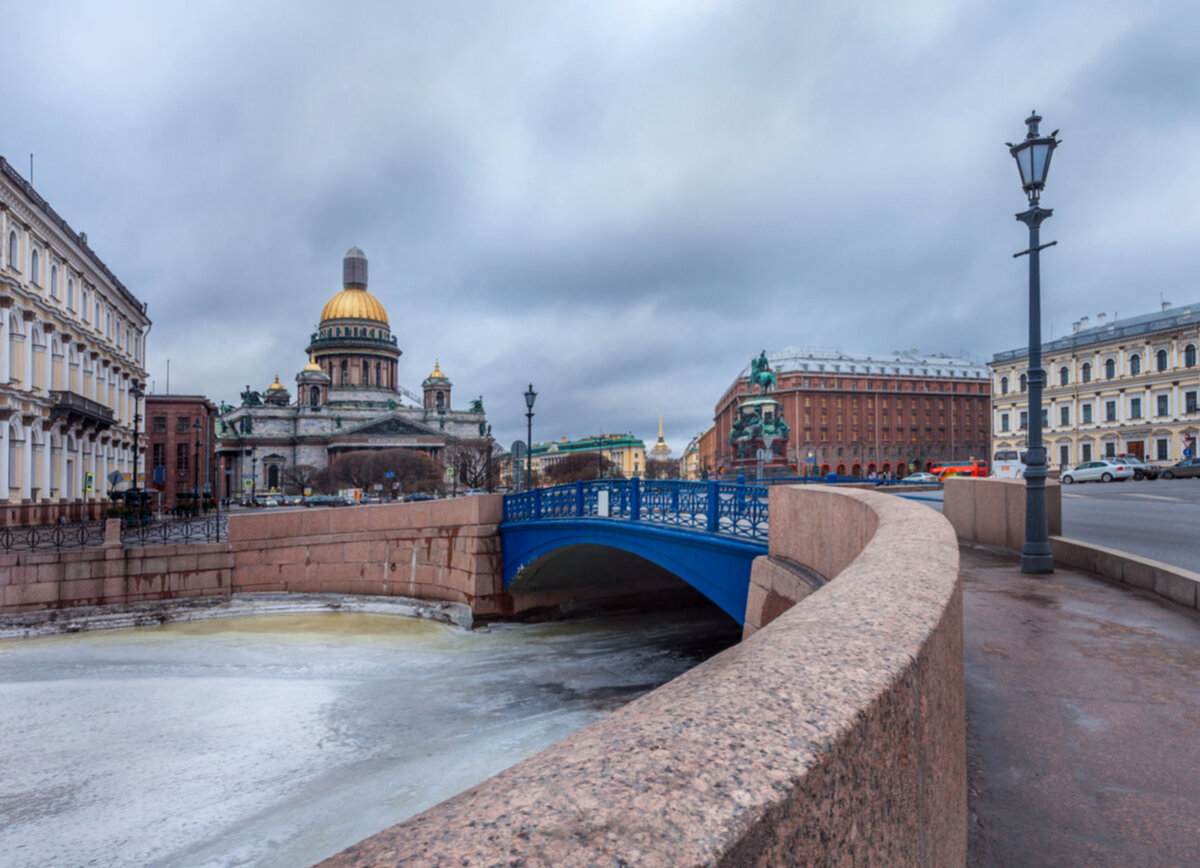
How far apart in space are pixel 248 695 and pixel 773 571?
10737 mm

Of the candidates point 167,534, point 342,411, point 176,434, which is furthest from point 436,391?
point 167,534

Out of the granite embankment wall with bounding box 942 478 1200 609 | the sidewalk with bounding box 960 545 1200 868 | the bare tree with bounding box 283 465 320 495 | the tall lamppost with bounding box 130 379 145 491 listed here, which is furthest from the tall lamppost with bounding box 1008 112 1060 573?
the bare tree with bounding box 283 465 320 495

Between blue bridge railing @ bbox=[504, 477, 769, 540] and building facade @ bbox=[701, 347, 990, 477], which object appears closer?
blue bridge railing @ bbox=[504, 477, 769, 540]

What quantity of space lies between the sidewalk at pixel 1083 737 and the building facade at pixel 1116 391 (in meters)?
56.1

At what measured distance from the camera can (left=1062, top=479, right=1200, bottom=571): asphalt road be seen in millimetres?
10734

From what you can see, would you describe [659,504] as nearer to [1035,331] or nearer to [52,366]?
[1035,331]

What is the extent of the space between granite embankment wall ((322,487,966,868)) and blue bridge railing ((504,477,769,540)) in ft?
29.7

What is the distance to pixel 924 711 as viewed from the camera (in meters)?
1.75

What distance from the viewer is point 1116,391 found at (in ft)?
187

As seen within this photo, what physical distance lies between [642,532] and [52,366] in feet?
96.6

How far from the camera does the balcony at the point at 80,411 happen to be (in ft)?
102

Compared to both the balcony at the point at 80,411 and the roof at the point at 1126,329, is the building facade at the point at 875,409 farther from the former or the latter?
the balcony at the point at 80,411

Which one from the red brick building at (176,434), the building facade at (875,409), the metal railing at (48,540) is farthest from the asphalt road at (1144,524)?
the red brick building at (176,434)

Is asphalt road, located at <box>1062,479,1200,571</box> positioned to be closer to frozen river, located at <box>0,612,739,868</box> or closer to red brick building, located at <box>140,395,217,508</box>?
frozen river, located at <box>0,612,739,868</box>
